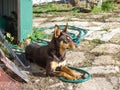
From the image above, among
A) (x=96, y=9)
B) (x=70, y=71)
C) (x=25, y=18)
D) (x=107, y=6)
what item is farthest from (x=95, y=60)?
(x=107, y=6)

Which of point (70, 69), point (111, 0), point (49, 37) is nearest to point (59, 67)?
point (70, 69)

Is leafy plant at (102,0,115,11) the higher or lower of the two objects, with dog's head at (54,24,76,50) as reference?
lower

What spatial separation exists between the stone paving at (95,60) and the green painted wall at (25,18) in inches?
47.5

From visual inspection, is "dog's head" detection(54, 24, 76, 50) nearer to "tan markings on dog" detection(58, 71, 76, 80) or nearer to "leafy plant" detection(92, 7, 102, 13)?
"tan markings on dog" detection(58, 71, 76, 80)

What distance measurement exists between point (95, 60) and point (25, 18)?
2070mm

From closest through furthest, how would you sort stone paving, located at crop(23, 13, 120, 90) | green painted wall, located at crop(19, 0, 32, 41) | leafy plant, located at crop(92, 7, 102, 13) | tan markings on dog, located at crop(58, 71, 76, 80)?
stone paving, located at crop(23, 13, 120, 90) < tan markings on dog, located at crop(58, 71, 76, 80) < green painted wall, located at crop(19, 0, 32, 41) < leafy plant, located at crop(92, 7, 102, 13)

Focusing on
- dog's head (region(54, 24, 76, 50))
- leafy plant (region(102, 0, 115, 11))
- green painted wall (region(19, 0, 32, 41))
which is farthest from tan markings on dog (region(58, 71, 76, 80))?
leafy plant (region(102, 0, 115, 11))

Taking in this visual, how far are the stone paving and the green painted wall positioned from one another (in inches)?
47.5

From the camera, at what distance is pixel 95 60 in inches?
303

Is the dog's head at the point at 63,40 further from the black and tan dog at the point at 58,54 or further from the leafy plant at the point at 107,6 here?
the leafy plant at the point at 107,6

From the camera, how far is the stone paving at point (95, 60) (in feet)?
21.1

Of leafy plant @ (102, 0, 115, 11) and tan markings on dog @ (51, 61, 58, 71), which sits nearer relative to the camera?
tan markings on dog @ (51, 61, 58, 71)

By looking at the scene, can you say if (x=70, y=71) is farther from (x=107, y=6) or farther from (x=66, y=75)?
(x=107, y=6)

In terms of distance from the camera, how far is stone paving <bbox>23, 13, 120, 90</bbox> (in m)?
6.44
